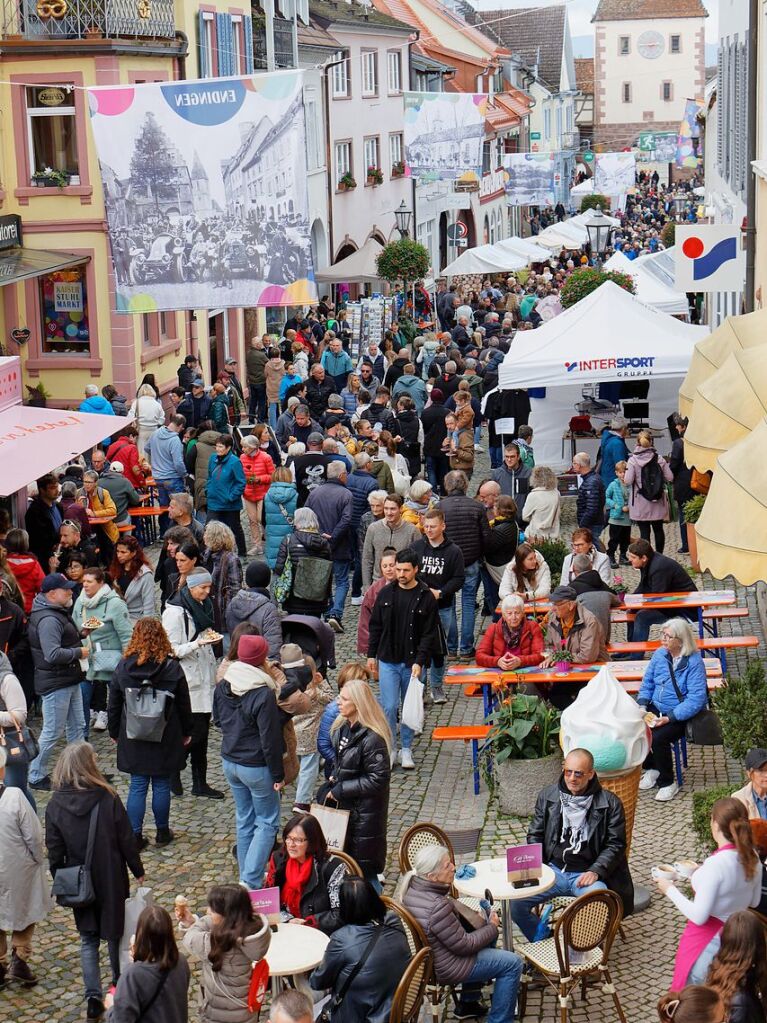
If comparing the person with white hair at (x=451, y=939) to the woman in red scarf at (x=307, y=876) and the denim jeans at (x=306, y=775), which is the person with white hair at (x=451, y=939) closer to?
the woman in red scarf at (x=307, y=876)

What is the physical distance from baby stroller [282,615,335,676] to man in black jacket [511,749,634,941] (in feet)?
10.4

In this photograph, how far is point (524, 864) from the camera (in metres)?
7.79

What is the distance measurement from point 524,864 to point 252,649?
6.97 ft

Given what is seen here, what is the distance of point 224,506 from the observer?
16.5 meters

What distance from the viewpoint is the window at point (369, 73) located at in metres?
45.3

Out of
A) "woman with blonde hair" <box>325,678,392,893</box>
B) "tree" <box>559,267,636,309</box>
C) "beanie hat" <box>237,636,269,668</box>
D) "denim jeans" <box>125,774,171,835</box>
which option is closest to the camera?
"woman with blonde hair" <box>325,678,392,893</box>

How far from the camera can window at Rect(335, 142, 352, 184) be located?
138ft

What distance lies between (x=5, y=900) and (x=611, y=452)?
1068 centimetres

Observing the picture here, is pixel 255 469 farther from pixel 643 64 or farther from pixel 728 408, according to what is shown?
pixel 643 64

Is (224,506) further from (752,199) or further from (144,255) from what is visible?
(752,199)

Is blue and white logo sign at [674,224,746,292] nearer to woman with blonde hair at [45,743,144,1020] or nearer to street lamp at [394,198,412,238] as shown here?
woman with blonde hair at [45,743,144,1020]

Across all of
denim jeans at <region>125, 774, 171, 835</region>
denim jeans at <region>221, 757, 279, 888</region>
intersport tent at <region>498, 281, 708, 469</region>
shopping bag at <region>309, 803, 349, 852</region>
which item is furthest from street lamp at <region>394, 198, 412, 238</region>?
shopping bag at <region>309, 803, 349, 852</region>

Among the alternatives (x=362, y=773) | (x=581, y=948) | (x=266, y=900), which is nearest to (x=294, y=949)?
(x=266, y=900)

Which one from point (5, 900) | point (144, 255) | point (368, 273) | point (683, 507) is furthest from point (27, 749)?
point (368, 273)
